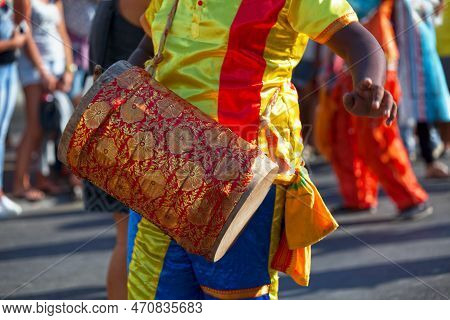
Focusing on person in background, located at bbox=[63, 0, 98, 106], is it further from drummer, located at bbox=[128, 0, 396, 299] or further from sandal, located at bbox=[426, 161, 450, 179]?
drummer, located at bbox=[128, 0, 396, 299]

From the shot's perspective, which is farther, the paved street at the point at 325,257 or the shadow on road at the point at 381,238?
the shadow on road at the point at 381,238

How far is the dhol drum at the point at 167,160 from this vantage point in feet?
8.02

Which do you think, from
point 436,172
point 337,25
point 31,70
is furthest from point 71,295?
point 436,172

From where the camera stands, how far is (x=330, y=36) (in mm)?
2502

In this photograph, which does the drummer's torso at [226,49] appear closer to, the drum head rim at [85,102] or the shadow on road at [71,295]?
the drum head rim at [85,102]

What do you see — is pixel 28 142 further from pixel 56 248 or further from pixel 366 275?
pixel 366 275

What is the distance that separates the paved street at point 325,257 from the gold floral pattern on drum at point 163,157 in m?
2.00

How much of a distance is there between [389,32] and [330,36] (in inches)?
139

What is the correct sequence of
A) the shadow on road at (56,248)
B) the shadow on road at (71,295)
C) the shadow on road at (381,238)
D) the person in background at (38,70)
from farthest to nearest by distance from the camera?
the person in background at (38,70), the shadow on road at (56,248), the shadow on road at (381,238), the shadow on road at (71,295)

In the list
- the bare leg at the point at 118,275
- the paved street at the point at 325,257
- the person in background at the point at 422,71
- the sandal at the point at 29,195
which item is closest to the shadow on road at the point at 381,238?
the paved street at the point at 325,257

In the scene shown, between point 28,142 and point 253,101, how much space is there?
487cm

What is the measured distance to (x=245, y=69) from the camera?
2646 millimetres
